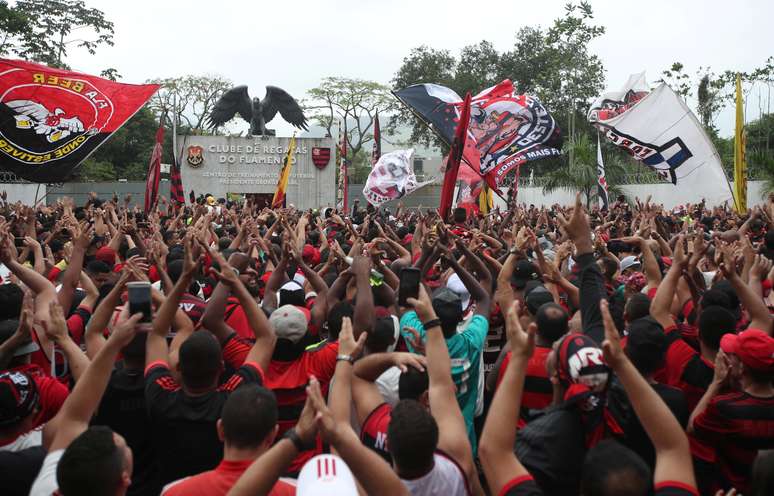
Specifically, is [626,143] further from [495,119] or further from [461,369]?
[461,369]

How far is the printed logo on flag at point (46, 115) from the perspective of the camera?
34.7 feet

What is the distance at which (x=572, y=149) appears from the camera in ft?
94.5

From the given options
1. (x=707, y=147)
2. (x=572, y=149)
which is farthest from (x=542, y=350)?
(x=572, y=149)

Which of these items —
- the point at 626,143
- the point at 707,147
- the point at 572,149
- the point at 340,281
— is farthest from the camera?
the point at 572,149

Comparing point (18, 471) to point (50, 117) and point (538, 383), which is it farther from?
point (50, 117)

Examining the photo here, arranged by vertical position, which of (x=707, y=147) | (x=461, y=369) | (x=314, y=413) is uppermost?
(x=707, y=147)

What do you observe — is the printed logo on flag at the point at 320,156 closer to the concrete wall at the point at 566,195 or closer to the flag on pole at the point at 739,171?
the concrete wall at the point at 566,195

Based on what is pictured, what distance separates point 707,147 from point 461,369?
10.2 m

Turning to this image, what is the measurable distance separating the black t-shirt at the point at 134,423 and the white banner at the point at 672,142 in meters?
11.0

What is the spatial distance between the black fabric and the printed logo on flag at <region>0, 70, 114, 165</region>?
34.1 ft

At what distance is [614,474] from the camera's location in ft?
6.64

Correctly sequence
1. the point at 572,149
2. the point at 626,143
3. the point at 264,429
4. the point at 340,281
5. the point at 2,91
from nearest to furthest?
the point at 264,429, the point at 340,281, the point at 2,91, the point at 626,143, the point at 572,149

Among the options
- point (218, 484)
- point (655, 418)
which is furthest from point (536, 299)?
point (218, 484)

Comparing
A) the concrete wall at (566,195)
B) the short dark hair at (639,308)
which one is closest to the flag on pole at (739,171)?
the concrete wall at (566,195)
